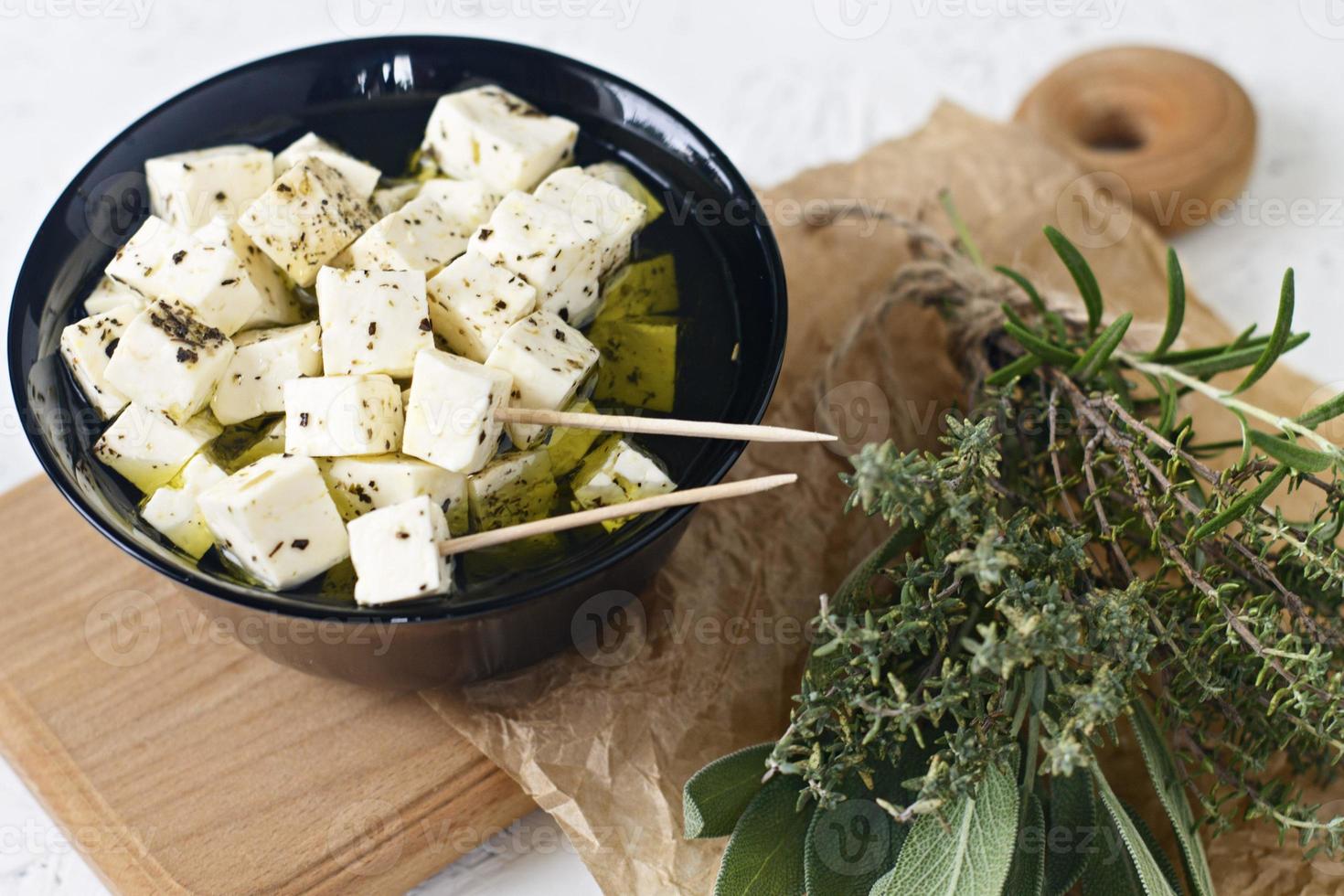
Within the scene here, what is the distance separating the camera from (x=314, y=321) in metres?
1.39

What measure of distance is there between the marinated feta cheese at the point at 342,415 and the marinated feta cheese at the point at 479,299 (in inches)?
4.8

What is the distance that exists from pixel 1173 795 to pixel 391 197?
1.13 m

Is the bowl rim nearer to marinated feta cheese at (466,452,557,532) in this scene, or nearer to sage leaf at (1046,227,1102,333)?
marinated feta cheese at (466,452,557,532)

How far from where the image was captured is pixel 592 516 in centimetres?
124

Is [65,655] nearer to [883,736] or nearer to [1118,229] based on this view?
[883,736]

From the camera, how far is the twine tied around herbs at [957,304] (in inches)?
70.5

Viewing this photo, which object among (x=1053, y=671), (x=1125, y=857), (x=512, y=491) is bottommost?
(x=1125, y=857)

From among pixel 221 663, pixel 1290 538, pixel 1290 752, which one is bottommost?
pixel 1290 752

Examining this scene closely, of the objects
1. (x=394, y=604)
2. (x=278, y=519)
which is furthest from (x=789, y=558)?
(x=278, y=519)

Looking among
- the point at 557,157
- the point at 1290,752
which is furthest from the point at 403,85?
the point at 1290,752

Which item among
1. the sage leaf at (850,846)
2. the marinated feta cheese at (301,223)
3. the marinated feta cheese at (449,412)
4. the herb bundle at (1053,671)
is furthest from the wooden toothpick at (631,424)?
the sage leaf at (850,846)

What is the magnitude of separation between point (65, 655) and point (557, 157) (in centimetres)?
88

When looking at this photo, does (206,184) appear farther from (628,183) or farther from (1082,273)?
(1082,273)

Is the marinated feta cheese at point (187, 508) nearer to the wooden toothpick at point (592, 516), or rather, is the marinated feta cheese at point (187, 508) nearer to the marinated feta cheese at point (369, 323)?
the marinated feta cheese at point (369, 323)
